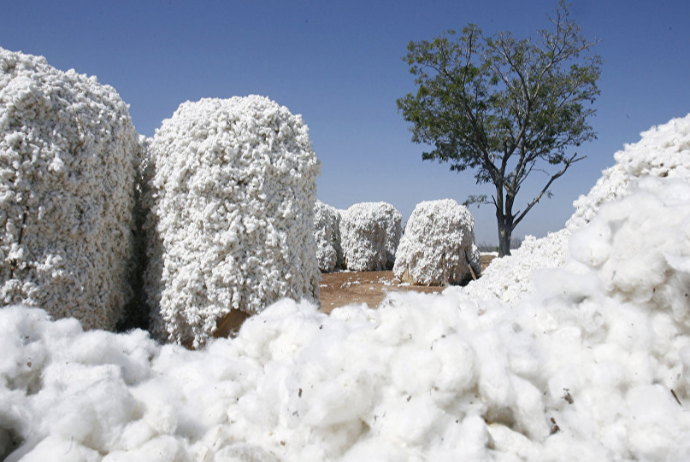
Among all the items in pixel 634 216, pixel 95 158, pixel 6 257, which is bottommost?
pixel 6 257

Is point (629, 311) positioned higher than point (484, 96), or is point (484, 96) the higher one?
point (484, 96)

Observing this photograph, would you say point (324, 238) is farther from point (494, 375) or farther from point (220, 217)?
point (494, 375)

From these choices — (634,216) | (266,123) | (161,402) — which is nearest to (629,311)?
(634,216)

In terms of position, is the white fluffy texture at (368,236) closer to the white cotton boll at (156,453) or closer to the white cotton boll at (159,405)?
the white cotton boll at (159,405)

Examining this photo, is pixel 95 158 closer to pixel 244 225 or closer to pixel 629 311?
pixel 244 225

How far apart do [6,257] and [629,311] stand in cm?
284

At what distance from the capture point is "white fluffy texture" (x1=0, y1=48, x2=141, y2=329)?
7.64 feet

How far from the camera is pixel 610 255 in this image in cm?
159

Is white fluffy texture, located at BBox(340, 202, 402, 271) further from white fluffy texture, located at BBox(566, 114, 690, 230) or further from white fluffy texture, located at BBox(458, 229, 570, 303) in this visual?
white fluffy texture, located at BBox(566, 114, 690, 230)

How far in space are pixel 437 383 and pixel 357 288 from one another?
9.19 metres

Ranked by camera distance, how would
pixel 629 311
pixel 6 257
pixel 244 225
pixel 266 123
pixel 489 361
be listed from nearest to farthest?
1. pixel 489 361
2. pixel 629 311
3. pixel 6 257
4. pixel 244 225
5. pixel 266 123

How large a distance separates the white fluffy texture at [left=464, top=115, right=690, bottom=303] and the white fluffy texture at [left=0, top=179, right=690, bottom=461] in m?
Result: 0.40

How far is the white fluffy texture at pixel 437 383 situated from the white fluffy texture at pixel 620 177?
0.40 metres

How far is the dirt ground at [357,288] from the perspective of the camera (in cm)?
806
